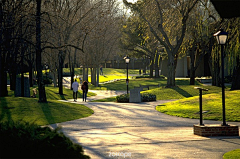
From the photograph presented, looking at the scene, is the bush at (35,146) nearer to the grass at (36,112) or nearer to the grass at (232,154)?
the grass at (232,154)

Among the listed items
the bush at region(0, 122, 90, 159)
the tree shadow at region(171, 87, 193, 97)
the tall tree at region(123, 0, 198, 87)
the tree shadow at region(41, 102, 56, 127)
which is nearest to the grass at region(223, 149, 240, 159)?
the bush at region(0, 122, 90, 159)

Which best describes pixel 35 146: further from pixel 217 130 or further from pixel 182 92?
pixel 182 92

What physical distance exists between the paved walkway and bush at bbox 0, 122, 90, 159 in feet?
10.7

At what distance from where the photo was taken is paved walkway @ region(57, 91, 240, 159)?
1016 centimetres

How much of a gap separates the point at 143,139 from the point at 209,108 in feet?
35.6

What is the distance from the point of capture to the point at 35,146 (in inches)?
246

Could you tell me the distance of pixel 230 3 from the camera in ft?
17.6

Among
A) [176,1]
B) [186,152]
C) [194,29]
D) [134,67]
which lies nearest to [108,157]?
[186,152]

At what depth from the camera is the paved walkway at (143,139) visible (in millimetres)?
10164

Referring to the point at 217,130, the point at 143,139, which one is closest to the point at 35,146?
the point at 143,139

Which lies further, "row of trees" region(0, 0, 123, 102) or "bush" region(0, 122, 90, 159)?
"row of trees" region(0, 0, 123, 102)

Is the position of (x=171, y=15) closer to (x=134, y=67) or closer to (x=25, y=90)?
(x=25, y=90)

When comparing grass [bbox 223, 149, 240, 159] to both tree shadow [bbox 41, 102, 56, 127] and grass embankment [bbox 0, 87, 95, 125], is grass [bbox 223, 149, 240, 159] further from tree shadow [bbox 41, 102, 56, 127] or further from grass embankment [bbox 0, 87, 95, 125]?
tree shadow [bbox 41, 102, 56, 127]

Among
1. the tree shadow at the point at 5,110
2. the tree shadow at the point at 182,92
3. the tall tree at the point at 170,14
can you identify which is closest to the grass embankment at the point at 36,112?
the tree shadow at the point at 5,110
